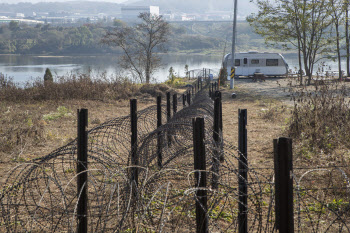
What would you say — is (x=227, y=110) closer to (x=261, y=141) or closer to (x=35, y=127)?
(x=261, y=141)

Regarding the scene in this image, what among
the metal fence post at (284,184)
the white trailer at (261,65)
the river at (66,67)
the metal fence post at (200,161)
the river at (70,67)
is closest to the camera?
the metal fence post at (284,184)

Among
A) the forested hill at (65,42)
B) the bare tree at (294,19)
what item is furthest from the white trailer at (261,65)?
the forested hill at (65,42)

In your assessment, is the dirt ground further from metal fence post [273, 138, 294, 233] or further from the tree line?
the tree line

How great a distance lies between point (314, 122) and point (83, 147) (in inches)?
258

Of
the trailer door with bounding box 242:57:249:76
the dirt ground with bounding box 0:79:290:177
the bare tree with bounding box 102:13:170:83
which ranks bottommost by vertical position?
the dirt ground with bounding box 0:79:290:177

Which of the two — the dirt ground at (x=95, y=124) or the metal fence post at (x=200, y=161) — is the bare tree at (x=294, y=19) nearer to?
the dirt ground at (x=95, y=124)

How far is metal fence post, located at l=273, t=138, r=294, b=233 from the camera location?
2.65m

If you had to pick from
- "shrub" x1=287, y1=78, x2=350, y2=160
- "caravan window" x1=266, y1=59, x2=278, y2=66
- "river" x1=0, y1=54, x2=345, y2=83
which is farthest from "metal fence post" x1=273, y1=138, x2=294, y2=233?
"caravan window" x1=266, y1=59, x2=278, y2=66

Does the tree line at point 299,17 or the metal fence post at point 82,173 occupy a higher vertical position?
the tree line at point 299,17

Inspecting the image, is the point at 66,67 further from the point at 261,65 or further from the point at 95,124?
the point at 95,124

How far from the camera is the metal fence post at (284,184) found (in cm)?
265

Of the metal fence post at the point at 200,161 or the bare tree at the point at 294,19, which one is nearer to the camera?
the metal fence post at the point at 200,161

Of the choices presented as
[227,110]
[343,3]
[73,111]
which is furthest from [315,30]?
[73,111]

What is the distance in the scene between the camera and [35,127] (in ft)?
34.1
